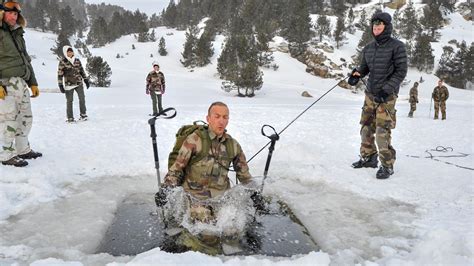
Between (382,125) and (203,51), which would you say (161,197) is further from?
(203,51)

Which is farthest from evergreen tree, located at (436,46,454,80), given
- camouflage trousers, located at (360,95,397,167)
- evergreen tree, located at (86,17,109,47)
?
evergreen tree, located at (86,17,109,47)

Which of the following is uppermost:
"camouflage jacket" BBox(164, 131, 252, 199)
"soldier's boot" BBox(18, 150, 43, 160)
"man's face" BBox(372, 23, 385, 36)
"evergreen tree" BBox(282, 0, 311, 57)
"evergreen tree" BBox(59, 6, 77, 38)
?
"evergreen tree" BBox(59, 6, 77, 38)

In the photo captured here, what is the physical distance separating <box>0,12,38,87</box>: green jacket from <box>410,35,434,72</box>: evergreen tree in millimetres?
36857

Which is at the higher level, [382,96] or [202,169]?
[382,96]

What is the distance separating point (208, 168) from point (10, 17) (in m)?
3.68

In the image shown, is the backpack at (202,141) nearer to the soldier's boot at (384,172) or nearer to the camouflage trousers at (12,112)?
the soldier's boot at (384,172)

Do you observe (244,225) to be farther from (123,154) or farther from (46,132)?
(46,132)

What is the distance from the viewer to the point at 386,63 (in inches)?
227

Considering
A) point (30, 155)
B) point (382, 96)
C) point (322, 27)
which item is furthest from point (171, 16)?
point (382, 96)

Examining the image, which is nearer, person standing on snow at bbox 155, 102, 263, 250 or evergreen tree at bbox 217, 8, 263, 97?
person standing on snow at bbox 155, 102, 263, 250

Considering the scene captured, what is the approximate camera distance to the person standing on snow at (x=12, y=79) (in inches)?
215

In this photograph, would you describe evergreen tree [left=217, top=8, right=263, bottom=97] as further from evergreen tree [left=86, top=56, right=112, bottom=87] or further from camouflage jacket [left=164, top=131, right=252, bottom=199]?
camouflage jacket [left=164, top=131, right=252, bottom=199]

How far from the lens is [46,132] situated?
8.31m

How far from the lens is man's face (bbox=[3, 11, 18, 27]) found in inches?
214
